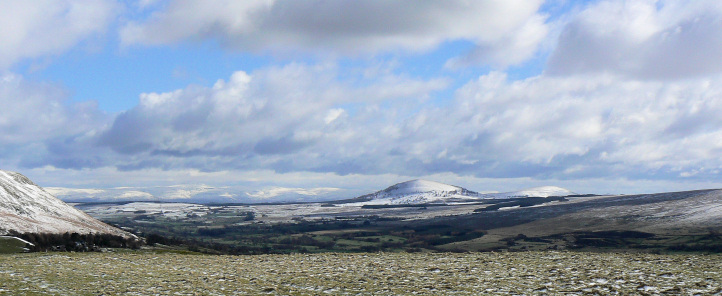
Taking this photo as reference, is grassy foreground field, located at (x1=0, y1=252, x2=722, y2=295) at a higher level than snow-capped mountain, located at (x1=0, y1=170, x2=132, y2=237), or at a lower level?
lower

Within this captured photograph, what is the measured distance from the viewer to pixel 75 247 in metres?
54.6

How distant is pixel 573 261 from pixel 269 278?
2095 centimetres

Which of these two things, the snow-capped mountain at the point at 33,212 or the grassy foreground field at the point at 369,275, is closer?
the grassy foreground field at the point at 369,275

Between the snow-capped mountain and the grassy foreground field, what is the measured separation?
32096 mm

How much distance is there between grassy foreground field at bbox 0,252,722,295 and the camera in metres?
24.2

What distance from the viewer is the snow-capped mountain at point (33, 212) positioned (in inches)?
2554

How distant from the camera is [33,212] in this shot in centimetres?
7512

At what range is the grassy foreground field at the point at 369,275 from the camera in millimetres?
24156

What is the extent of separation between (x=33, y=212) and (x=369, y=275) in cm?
6805

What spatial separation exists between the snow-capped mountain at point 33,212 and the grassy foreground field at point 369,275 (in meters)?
32.1

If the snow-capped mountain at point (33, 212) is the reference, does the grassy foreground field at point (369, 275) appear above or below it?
below

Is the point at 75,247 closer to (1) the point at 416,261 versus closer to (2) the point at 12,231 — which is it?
(2) the point at 12,231

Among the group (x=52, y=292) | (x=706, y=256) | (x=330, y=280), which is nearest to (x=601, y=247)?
(x=706, y=256)

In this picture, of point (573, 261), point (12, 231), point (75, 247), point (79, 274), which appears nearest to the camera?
point (79, 274)
